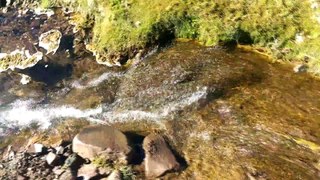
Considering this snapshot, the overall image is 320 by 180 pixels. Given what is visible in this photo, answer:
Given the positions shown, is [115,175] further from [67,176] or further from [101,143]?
[67,176]

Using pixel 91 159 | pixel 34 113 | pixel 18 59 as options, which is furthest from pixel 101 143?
pixel 18 59

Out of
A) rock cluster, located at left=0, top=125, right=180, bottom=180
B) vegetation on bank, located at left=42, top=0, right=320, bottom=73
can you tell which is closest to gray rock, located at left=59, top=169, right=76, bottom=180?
rock cluster, located at left=0, top=125, right=180, bottom=180

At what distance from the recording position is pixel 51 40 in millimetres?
15320

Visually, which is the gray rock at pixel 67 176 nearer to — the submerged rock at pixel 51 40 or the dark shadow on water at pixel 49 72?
the dark shadow on water at pixel 49 72

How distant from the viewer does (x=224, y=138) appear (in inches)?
420

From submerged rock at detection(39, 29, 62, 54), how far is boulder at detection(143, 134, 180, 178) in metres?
5.87

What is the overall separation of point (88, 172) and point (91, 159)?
36cm

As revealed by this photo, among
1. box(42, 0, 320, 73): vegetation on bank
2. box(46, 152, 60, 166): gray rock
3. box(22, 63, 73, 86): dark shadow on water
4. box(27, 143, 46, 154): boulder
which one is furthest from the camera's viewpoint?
box(22, 63, 73, 86): dark shadow on water

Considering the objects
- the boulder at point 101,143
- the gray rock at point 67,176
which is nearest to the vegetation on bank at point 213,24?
the boulder at point 101,143

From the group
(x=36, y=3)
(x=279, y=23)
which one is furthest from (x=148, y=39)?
(x=36, y=3)

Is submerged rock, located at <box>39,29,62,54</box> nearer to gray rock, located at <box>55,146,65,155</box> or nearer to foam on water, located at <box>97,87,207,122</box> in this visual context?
foam on water, located at <box>97,87,207,122</box>

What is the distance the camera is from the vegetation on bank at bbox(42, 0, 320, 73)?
1274 centimetres

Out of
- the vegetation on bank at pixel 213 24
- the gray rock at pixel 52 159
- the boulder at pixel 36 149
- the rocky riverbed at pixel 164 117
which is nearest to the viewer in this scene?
the rocky riverbed at pixel 164 117

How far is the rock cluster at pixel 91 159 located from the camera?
33.7 feet
